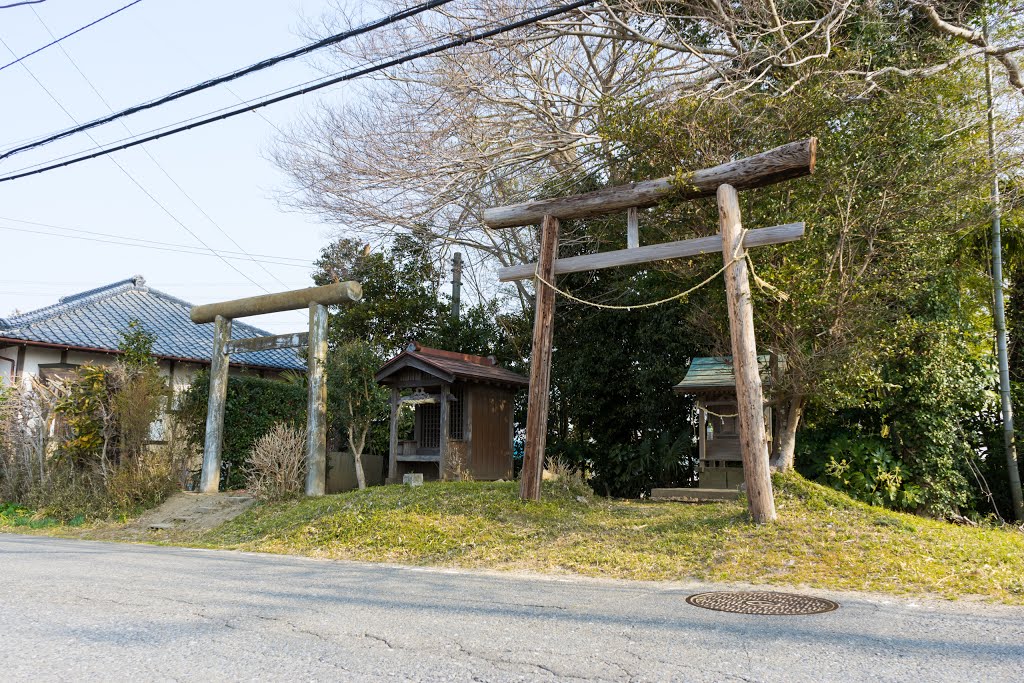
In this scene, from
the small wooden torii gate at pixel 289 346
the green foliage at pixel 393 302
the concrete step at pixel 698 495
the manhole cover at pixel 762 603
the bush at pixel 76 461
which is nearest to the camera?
the manhole cover at pixel 762 603

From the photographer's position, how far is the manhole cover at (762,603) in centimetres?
586

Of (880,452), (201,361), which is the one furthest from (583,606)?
(201,361)

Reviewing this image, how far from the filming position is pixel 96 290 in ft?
79.9

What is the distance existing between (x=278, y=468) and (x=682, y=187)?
8.17 metres

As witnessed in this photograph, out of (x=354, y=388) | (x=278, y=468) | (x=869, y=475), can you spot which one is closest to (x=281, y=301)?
(x=354, y=388)

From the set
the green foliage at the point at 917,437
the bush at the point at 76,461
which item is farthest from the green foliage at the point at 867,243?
the bush at the point at 76,461

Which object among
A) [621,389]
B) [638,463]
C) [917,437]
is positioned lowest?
[638,463]

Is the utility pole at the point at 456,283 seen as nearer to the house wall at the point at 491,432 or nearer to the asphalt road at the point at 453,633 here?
the house wall at the point at 491,432

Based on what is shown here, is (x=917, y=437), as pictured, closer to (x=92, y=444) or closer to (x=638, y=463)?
(x=638, y=463)

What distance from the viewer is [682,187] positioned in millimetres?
9961

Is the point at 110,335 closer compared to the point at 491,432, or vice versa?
the point at 491,432

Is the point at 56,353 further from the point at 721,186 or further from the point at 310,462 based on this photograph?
the point at 721,186

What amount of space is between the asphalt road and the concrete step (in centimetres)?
548

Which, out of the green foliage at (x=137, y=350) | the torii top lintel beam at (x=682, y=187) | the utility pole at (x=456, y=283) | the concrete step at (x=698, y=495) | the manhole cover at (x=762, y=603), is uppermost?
the utility pole at (x=456, y=283)
